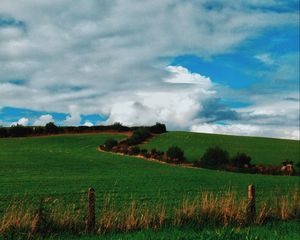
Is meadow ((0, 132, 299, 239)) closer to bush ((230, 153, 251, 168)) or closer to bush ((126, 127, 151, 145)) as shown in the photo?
bush ((126, 127, 151, 145))

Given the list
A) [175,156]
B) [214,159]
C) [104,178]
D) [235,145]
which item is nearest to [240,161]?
[214,159]

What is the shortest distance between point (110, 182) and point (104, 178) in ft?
11.8

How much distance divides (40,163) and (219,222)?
39555mm

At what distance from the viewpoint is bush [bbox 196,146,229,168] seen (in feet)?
201

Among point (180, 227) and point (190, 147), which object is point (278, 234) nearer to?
point (180, 227)

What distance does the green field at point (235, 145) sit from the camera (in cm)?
7340

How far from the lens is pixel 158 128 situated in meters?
102

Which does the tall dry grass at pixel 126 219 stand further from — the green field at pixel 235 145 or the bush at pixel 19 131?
the bush at pixel 19 131

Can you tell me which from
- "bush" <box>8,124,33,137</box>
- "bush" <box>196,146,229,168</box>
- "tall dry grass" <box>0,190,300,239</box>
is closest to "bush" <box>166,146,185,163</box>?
"bush" <box>196,146,229,168</box>

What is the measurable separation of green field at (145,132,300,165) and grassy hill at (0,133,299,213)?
897 mm

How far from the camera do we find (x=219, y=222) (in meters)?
15.7

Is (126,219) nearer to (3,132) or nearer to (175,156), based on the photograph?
(175,156)

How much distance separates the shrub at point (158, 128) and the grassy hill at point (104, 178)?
12.1m

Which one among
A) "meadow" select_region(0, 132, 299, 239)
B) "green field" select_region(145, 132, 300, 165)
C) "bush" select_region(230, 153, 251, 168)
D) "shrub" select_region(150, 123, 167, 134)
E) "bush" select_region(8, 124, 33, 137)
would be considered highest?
"shrub" select_region(150, 123, 167, 134)
